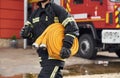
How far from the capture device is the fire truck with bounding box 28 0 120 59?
11.7 meters

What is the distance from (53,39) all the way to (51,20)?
284 mm

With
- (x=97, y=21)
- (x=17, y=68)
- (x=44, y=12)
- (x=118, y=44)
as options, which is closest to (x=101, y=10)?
(x=97, y=21)

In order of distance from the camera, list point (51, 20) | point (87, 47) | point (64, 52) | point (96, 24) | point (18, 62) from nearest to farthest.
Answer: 1. point (64, 52)
2. point (51, 20)
3. point (18, 62)
4. point (96, 24)
5. point (87, 47)

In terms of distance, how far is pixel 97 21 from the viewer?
12.1 metres

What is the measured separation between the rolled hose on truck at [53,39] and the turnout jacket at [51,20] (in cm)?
8

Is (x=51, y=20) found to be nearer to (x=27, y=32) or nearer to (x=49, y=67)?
(x=27, y=32)

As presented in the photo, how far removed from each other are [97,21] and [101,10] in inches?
15.8

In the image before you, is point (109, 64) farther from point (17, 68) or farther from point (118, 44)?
point (17, 68)

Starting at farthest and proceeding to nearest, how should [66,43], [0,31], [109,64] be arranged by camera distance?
[0,31] < [109,64] < [66,43]

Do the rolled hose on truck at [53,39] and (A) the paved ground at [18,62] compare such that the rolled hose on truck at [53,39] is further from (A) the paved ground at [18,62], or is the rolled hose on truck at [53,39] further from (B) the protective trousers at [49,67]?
(A) the paved ground at [18,62]

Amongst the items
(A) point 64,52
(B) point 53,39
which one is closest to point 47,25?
(B) point 53,39

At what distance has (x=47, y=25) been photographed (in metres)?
5.12

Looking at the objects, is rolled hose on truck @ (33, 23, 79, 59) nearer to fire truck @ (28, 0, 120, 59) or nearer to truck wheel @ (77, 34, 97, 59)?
fire truck @ (28, 0, 120, 59)

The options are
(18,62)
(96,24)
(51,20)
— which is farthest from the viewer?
(96,24)
